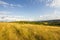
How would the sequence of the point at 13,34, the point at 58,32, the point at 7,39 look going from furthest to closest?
the point at 58,32 < the point at 13,34 < the point at 7,39

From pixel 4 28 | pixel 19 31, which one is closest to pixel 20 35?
pixel 19 31

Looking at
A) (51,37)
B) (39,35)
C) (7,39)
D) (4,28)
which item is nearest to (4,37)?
(7,39)

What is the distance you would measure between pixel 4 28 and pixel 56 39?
14.8 metres

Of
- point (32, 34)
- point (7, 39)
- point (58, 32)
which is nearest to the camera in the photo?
point (7, 39)

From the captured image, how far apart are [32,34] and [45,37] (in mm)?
3715

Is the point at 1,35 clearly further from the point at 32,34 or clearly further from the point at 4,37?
the point at 32,34

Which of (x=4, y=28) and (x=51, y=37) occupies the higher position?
(x=4, y=28)

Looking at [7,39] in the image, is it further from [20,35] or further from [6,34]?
[20,35]

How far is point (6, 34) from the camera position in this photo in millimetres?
33281

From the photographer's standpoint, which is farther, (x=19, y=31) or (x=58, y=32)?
(x=58, y=32)

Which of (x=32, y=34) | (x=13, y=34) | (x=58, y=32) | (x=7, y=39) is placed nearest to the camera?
(x=7, y=39)

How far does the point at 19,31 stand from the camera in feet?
123

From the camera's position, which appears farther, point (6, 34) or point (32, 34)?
point (32, 34)

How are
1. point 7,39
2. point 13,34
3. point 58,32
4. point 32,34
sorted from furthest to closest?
point 58,32, point 32,34, point 13,34, point 7,39
